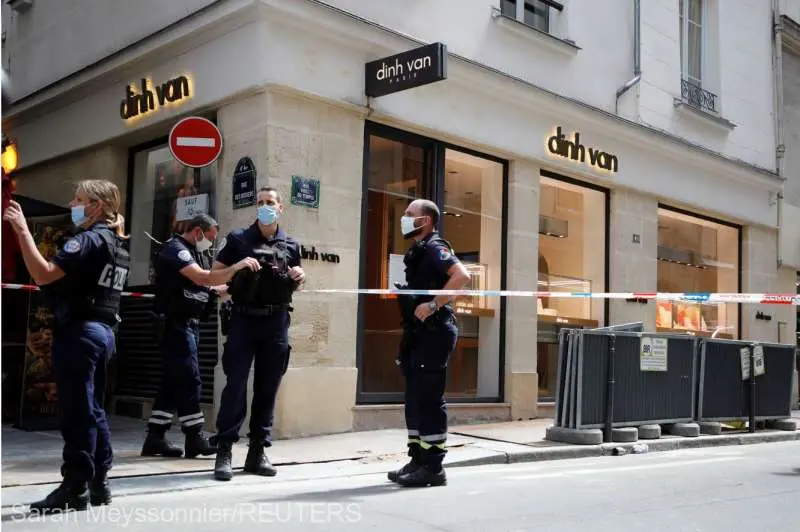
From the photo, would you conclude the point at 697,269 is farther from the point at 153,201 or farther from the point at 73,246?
the point at 73,246

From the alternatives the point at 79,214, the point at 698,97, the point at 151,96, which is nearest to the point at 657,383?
the point at 151,96

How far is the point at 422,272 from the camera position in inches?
246

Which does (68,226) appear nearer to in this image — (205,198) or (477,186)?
(205,198)

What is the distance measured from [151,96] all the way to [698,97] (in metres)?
8.94

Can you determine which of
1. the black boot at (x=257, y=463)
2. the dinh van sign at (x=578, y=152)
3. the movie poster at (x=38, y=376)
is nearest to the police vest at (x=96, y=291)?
the black boot at (x=257, y=463)

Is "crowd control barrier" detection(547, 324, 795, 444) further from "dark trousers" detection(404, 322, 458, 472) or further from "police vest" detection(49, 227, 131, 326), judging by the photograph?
"police vest" detection(49, 227, 131, 326)

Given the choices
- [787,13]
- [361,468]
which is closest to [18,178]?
[361,468]

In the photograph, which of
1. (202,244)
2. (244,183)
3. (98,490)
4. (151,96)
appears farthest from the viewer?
(151,96)

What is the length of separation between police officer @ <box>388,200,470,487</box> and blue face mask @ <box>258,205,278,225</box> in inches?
37.0

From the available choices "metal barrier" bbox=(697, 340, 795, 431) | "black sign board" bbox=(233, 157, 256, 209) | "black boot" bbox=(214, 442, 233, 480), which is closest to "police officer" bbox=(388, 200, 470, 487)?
"black boot" bbox=(214, 442, 233, 480)

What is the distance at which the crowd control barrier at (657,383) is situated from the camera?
28.9ft

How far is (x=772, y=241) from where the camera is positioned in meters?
15.9

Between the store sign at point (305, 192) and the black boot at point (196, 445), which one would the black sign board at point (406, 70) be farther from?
the black boot at point (196, 445)

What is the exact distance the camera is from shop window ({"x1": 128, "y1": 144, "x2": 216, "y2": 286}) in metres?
9.95
